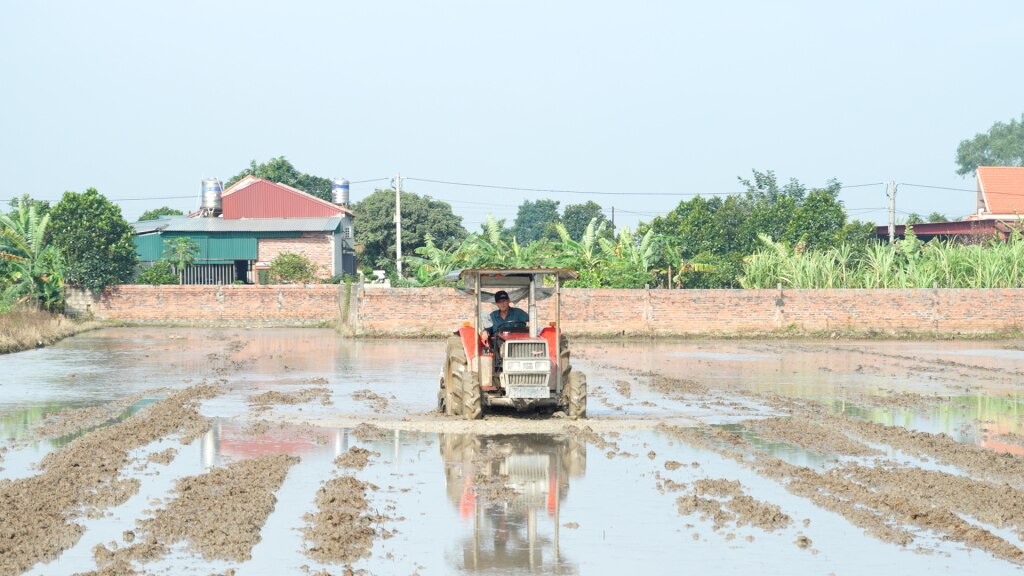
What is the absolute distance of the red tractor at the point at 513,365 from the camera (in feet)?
46.0

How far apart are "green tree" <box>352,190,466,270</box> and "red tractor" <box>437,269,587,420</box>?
3975 centimetres

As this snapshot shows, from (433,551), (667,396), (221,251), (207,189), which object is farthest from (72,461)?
(207,189)

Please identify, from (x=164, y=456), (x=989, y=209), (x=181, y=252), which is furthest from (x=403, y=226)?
(x=164, y=456)

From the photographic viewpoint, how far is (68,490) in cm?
1023

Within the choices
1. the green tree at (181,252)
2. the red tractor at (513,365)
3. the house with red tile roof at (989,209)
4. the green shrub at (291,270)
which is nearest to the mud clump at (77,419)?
the red tractor at (513,365)

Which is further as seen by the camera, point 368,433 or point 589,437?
point 368,433

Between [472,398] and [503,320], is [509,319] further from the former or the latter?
[472,398]

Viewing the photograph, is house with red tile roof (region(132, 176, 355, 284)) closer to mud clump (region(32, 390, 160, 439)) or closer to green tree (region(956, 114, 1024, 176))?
mud clump (region(32, 390, 160, 439))

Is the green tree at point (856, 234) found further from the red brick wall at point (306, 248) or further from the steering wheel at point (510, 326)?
the steering wheel at point (510, 326)

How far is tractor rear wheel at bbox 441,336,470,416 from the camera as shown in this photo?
47.7ft

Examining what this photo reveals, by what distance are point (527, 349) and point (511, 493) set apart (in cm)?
376

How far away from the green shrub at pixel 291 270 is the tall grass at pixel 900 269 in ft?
57.6

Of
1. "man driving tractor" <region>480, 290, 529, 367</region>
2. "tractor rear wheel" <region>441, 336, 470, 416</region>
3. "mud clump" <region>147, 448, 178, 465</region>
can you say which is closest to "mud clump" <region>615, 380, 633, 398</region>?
"man driving tractor" <region>480, 290, 529, 367</region>

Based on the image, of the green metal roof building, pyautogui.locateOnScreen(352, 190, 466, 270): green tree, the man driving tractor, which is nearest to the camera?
the man driving tractor
